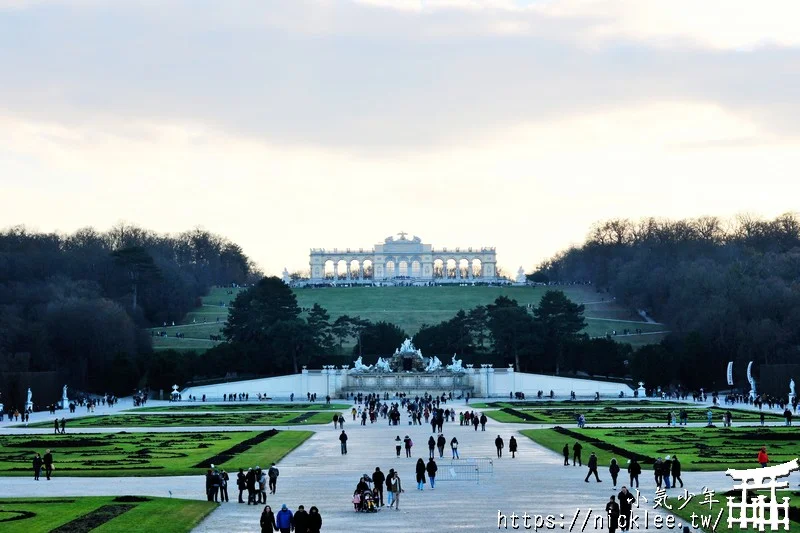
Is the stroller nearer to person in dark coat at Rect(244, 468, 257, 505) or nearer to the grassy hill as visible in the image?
person in dark coat at Rect(244, 468, 257, 505)

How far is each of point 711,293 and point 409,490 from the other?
2497 inches

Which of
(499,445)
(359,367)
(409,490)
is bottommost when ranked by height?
(409,490)

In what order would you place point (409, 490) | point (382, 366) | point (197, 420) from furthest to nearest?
point (382, 366) < point (197, 420) < point (409, 490)

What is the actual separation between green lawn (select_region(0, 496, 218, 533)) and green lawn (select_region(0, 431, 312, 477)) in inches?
216

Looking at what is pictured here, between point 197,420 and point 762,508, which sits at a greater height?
point 197,420

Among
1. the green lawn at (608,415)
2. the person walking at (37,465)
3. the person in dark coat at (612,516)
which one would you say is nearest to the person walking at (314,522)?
the person in dark coat at (612,516)

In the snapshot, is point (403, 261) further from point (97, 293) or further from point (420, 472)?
point (420, 472)

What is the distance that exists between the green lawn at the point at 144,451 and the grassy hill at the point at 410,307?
53.6 m

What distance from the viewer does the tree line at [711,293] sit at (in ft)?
247

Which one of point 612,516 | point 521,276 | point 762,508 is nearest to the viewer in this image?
point 612,516

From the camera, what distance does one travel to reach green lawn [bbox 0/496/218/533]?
20859 millimetres

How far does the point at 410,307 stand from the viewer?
11738 cm

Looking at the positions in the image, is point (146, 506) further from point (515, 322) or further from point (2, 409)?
point (515, 322)

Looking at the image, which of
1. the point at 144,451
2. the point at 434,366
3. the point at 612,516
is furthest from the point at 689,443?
the point at 434,366
